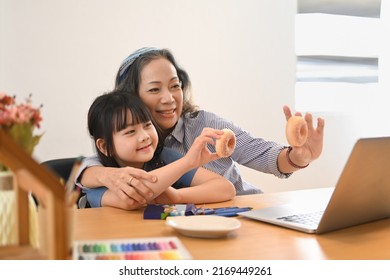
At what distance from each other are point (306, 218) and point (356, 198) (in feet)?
0.55

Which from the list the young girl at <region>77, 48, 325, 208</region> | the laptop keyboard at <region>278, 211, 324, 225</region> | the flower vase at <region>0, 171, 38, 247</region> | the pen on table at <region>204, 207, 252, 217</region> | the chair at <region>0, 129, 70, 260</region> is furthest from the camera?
the young girl at <region>77, 48, 325, 208</region>

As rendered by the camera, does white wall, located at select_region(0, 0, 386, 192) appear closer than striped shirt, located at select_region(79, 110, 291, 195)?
No

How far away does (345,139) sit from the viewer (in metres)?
3.74

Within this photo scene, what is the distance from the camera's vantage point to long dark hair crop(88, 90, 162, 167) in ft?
5.19

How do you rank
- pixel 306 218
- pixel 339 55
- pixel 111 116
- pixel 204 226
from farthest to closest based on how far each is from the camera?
pixel 339 55, pixel 111 116, pixel 306 218, pixel 204 226

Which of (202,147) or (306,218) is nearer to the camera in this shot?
(306,218)

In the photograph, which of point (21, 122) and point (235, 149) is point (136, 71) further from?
point (21, 122)

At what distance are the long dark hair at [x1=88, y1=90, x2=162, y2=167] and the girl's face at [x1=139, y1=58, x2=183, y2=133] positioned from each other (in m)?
0.19

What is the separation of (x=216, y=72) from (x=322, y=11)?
959 millimetres

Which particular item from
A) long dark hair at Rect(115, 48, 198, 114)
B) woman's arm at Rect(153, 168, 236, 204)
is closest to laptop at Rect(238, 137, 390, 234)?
woman's arm at Rect(153, 168, 236, 204)

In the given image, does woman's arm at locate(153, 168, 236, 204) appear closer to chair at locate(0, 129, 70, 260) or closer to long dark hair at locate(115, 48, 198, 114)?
long dark hair at locate(115, 48, 198, 114)

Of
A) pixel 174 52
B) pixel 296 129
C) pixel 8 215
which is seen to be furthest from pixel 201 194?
pixel 174 52

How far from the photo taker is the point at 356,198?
107 centimetres

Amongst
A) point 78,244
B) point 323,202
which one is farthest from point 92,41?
point 78,244
